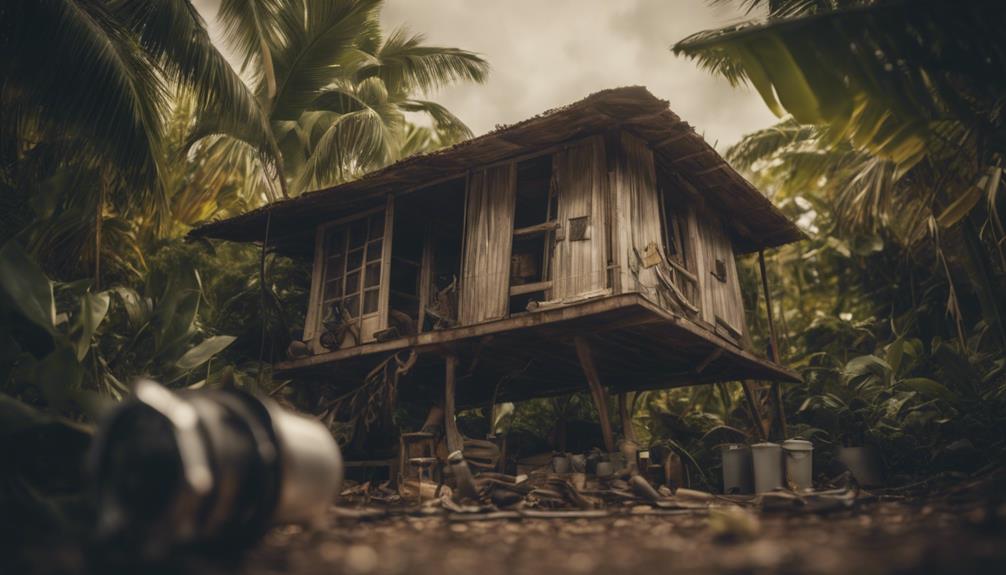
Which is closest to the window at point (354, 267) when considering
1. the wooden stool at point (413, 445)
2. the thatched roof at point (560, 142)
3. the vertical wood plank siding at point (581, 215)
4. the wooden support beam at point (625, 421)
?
the thatched roof at point (560, 142)

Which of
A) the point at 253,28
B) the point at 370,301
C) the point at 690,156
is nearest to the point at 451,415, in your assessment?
the point at 370,301

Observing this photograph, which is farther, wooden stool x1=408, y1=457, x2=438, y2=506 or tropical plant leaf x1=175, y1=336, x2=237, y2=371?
wooden stool x1=408, y1=457, x2=438, y2=506

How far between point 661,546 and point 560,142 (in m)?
5.90

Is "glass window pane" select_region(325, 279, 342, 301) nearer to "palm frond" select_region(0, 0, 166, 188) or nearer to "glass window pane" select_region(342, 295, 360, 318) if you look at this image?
"glass window pane" select_region(342, 295, 360, 318)

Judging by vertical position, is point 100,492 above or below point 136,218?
below

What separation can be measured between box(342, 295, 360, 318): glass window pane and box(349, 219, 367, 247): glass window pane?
0.83 meters

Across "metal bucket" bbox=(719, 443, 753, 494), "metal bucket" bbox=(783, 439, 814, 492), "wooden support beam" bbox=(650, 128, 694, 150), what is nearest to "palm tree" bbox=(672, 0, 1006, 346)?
"wooden support beam" bbox=(650, 128, 694, 150)

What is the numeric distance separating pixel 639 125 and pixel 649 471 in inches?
167

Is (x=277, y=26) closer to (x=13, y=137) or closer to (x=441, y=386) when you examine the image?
(x=13, y=137)

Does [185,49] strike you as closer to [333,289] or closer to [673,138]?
[333,289]

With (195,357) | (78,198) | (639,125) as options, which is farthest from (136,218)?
(639,125)

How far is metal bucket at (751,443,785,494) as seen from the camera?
26.3 ft

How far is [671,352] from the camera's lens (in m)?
9.09

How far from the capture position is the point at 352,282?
1005cm
